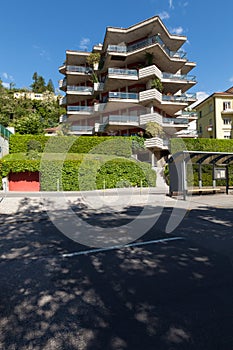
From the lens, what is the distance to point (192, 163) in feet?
47.6

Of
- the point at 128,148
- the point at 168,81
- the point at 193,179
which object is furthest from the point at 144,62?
the point at 193,179

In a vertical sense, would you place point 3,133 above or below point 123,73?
below

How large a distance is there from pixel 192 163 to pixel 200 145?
390 inches

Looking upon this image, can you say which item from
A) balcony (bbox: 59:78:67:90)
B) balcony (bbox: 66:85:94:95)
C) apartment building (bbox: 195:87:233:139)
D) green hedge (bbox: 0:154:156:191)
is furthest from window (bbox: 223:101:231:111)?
green hedge (bbox: 0:154:156:191)

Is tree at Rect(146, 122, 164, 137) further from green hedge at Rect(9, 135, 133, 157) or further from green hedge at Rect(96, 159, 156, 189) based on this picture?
green hedge at Rect(96, 159, 156, 189)

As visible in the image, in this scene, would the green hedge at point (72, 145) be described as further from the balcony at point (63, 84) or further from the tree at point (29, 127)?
the balcony at point (63, 84)

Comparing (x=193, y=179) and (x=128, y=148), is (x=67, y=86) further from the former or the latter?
(x=193, y=179)

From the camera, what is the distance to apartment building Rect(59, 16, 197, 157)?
26234mm

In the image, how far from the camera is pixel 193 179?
16.7 m

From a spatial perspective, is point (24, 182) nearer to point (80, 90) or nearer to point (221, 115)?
point (80, 90)

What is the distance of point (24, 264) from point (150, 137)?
22645 mm

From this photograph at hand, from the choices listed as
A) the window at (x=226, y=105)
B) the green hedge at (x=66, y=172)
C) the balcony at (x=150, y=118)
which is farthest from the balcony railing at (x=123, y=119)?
the window at (x=226, y=105)

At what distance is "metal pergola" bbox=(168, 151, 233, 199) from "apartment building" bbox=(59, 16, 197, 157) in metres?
9.99

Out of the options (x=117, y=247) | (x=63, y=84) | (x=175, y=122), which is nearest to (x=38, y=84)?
(x=63, y=84)
